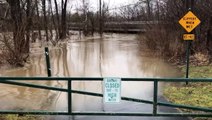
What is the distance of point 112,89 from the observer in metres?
5.86

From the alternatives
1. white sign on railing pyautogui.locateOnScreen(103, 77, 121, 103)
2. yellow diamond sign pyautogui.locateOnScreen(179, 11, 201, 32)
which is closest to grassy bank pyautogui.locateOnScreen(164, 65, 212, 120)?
yellow diamond sign pyautogui.locateOnScreen(179, 11, 201, 32)

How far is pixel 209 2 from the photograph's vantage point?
Answer: 17203 mm

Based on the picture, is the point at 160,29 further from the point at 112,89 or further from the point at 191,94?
the point at 112,89

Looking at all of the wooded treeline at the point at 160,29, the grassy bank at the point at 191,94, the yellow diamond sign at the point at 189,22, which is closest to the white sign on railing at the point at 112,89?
the grassy bank at the point at 191,94

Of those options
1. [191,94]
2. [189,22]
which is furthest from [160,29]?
[191,94]

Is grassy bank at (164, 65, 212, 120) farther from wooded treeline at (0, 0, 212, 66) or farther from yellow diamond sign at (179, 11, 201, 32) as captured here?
wooded treeline at (0, 0, 212, 66)

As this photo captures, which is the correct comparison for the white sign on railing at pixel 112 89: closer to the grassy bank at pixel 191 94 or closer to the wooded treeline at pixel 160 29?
the grassy bank at pixel 191 94

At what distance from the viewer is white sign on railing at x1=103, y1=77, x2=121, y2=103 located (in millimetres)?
5820

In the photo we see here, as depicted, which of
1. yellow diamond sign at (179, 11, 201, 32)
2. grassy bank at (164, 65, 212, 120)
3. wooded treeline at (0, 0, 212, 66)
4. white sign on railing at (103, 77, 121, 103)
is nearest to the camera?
white sign on railing at (103, 77, 121, 103)

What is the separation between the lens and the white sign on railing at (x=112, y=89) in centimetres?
582

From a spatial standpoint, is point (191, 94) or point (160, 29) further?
point (160, 29)

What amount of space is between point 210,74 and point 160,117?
6.53m

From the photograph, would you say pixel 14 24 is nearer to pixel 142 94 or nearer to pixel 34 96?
pixel 34 96

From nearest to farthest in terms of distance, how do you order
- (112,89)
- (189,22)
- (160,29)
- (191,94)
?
(112,89), (191,94), (189,22), (160,29)
